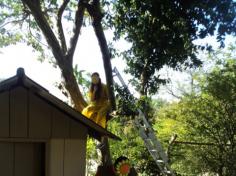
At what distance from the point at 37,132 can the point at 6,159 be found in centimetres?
72

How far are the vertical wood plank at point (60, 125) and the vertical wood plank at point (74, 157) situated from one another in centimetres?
18

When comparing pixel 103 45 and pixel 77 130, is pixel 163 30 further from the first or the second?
pixel 77 130

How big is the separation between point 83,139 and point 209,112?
656cm

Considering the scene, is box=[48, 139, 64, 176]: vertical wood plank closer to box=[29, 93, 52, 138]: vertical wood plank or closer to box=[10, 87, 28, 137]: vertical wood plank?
box=[29, 93, 52, 138]: vertical wood plank

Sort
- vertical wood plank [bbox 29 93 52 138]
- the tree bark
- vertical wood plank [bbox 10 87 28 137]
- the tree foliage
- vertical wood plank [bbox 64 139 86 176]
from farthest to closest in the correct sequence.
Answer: the tree bark → the tree foliage → vertical wood plank [bbox 64 139 86 176] → vertical wood plank [bbox 29 93 52 138] → vertical wood plank [bbox 10 87 28 137]

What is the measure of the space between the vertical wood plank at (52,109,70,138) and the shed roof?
14 centimetres

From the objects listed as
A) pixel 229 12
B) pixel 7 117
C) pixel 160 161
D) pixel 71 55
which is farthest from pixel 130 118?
pixel 7 117

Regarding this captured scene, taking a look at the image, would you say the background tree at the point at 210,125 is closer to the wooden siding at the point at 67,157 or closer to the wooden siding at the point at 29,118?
the wooden siding at the point at 67,157

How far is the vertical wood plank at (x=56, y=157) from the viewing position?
9688mm

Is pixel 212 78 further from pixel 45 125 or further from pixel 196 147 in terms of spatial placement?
pixel 45 125

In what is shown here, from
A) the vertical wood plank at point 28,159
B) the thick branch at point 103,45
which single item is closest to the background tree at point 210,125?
the thick branch at point 103,45

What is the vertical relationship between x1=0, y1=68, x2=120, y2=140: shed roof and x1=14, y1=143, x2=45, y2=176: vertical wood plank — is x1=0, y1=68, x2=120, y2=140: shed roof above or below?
above

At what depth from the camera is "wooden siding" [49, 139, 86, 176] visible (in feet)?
31.9

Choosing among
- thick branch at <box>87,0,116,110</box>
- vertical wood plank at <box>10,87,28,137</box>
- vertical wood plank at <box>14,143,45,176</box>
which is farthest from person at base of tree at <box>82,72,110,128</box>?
vertical wood plank at <box>10,87,28,137</box>
